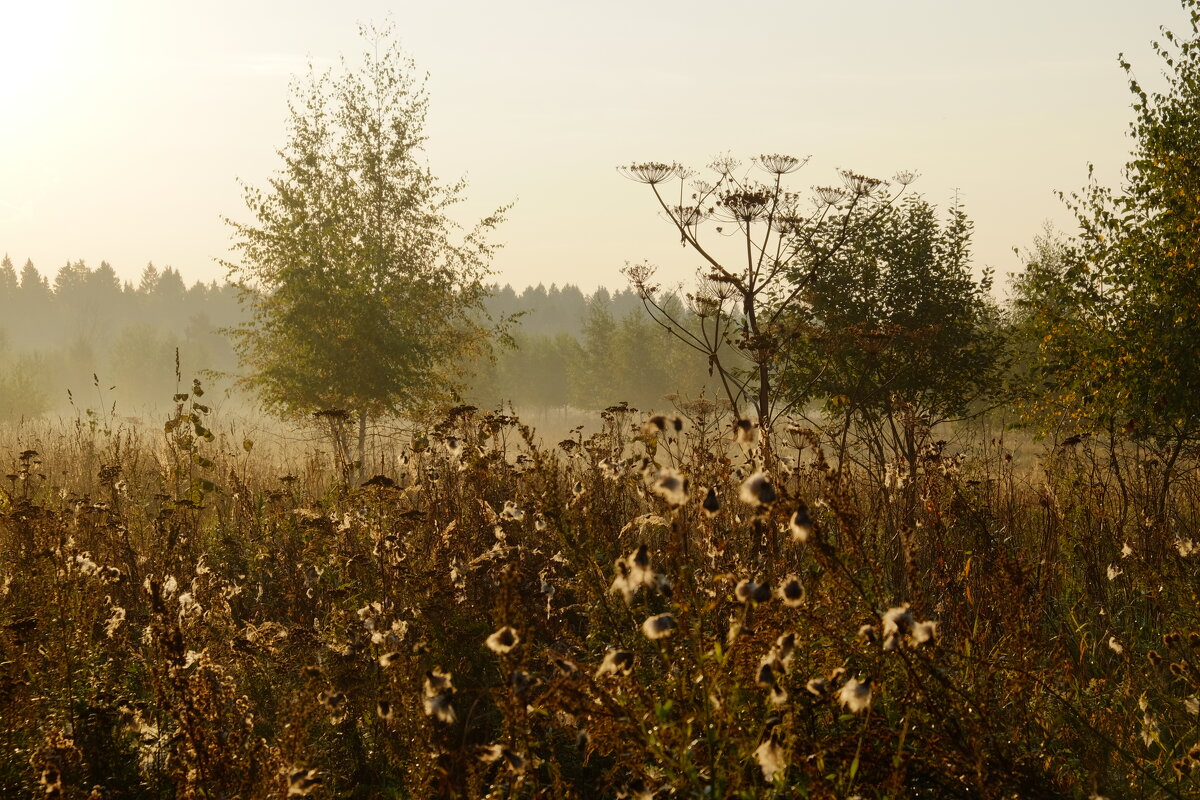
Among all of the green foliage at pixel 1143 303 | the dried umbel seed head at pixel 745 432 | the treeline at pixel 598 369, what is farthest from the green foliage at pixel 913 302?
the treeline at pixel 598 369

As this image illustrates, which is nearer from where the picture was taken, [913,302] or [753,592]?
[753,592]

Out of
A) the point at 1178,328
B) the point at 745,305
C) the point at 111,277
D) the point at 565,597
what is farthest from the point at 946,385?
the point at 111,277

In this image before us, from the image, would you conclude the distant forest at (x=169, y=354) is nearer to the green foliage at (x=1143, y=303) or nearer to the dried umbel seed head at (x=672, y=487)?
the green foliage at (x=1143, y=303)

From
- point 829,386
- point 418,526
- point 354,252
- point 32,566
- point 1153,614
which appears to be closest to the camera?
point 32,566

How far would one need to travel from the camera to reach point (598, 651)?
4371 millimetres

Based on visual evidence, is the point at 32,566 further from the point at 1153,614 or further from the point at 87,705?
the point at 1153,614

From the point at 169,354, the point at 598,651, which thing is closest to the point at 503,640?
the point at 598,651

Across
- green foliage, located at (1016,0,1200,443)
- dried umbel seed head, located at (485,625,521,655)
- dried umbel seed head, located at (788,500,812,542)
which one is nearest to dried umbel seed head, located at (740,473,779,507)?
dried umbel seed head, located at (788,500,812,542)

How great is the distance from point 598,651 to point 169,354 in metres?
71.7

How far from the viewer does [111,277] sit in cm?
12488

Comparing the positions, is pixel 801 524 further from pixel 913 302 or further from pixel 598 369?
pixel 598 369

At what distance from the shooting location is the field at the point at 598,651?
2.43 m

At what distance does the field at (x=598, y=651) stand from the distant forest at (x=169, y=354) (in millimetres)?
9697

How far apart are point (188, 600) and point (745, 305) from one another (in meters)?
4.23
